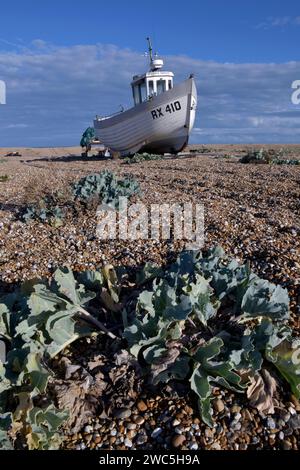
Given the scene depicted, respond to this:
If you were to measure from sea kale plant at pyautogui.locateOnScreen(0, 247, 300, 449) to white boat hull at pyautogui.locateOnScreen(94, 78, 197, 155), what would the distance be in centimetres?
1344

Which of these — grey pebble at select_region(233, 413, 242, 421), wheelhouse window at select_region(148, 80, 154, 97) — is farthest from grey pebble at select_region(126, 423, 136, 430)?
wheelhouse window at select_region(148, 80, 154, 97)

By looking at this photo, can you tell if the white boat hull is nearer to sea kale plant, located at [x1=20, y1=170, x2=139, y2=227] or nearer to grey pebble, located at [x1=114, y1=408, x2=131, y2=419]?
sea kale plant, located at [x1=20, y1=170, x2=139, y2=227]

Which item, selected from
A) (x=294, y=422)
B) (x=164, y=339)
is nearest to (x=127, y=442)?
(x=164, y=339)

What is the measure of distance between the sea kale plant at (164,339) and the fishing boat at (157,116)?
13.5 metres

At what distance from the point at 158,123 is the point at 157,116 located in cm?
29

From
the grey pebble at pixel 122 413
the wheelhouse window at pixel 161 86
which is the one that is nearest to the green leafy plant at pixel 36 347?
the grey pebble at pixel 122 413

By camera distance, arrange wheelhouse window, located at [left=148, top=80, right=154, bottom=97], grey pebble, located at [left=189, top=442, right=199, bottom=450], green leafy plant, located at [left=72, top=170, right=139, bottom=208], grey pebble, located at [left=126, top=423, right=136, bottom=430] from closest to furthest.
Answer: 1. grey pebble, located at [left=189, top=442, right=199, bottom=450]
2. grey pebble, located at [left=126, top=423, right=136, bottom=430]
3. green leafy plant, located at [left=72, top=170, right=139, bottom=208]
4. wheelhouse window, located at [left=148, top=80, right=154, bottom=97]

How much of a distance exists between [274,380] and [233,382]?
25 cm

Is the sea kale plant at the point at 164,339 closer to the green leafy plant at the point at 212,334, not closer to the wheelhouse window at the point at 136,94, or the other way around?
the green leafy plant at the point at 212,334

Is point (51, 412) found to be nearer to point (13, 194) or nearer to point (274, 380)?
point (274, 380)

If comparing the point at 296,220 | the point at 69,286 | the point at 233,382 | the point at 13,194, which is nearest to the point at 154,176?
the point at 13,194

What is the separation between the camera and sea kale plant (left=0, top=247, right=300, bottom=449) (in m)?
2.10

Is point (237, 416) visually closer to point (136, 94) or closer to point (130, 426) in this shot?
point (130, 426)

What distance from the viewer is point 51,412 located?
199cm
